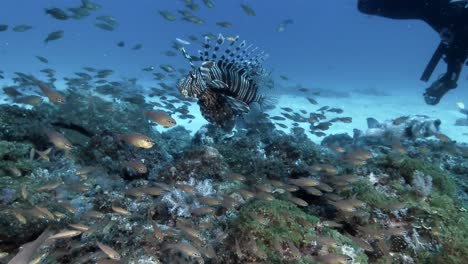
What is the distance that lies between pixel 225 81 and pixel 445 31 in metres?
6.80

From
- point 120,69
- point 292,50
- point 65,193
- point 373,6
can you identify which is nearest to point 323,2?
point 292,50

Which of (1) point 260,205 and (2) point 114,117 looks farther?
(2) point 114,117

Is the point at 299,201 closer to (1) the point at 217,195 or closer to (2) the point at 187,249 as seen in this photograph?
(1) the point at 217,195

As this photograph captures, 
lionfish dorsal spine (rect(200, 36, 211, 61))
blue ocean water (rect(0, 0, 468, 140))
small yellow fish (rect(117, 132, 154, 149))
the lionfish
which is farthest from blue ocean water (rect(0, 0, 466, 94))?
small yellow fish (rect(117, 132, 154, 149))

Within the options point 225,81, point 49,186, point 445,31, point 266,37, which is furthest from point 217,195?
point 266,37

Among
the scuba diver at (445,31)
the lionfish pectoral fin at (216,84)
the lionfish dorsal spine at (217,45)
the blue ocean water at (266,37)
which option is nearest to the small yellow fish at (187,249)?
the lionfish pectoral fin at (216,84)

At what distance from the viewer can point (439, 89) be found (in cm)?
923

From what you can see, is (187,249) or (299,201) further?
(299,201)

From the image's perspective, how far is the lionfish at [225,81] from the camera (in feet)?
16.0

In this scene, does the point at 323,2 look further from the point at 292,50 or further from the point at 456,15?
the point at 456,15

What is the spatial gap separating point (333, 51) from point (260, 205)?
349 ft

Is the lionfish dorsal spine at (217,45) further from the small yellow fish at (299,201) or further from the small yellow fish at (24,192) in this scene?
the small yellow fish at (24,192)

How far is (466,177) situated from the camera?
7719 mm

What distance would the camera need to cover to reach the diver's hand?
29.7 ft
